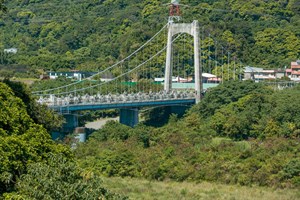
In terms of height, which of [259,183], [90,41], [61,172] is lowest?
[259,183]

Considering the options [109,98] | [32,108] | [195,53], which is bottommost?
[109,98]

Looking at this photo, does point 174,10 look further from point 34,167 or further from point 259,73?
point 34,167

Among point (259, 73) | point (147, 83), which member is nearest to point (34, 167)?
point (147, 83)

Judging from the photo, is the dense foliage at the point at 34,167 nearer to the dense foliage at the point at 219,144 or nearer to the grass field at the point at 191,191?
the grass field at the point at 191,191

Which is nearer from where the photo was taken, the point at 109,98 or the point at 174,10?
the point at 109,98

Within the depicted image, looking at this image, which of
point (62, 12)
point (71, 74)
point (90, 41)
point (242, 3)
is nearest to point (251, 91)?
point (71, 74)

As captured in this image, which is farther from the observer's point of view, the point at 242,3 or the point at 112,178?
the point at 242,3

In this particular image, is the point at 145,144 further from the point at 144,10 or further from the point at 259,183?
the point at 144,10
